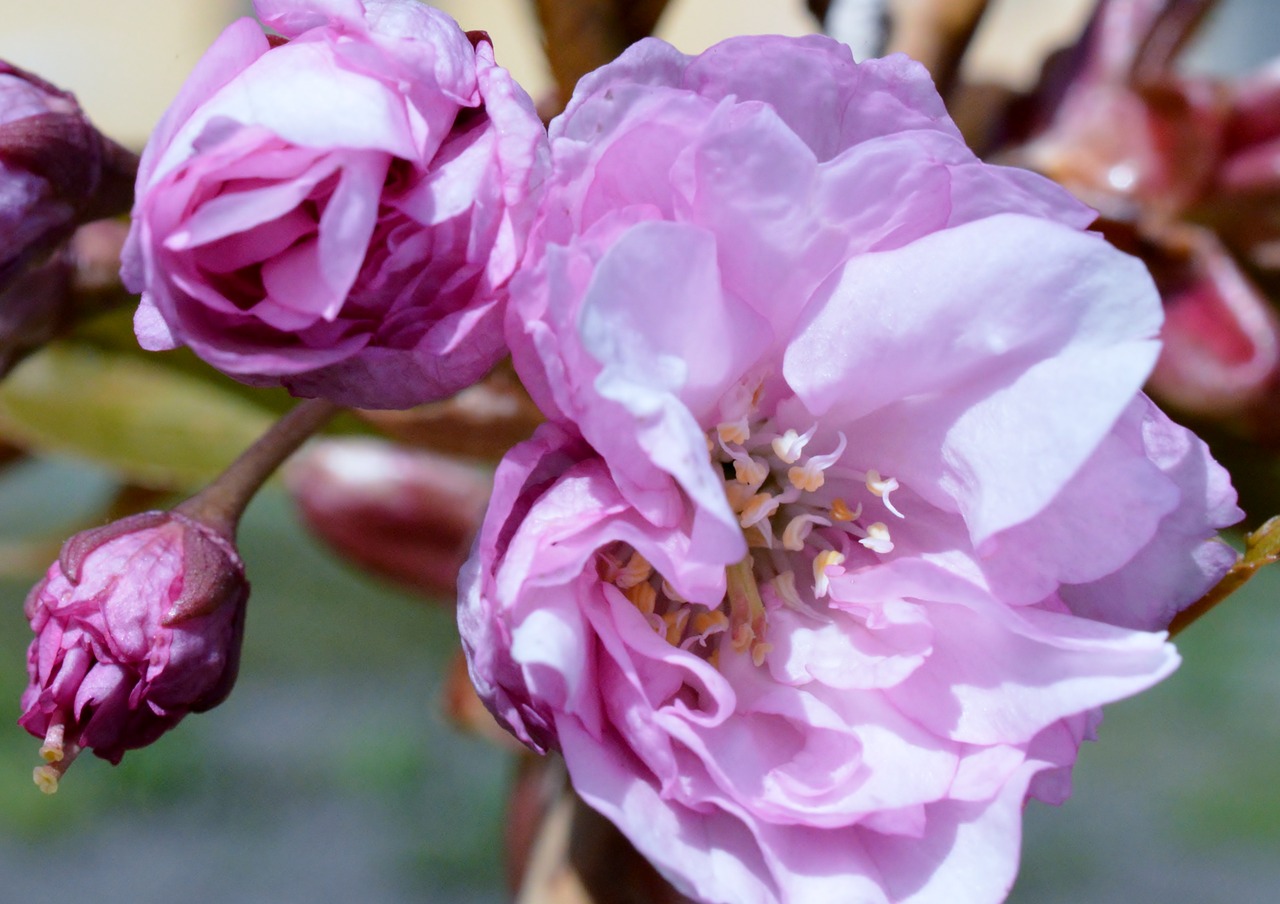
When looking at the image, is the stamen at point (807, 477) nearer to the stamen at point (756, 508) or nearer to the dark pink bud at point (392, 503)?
the stamen at point (756, 508)

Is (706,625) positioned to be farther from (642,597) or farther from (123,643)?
(123,643)

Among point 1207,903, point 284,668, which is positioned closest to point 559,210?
point 1207,903

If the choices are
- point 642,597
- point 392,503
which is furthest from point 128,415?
point 642,597

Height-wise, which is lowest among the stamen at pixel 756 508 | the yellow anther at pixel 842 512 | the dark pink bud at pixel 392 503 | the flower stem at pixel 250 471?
the dark pink bud at pixel 392 503

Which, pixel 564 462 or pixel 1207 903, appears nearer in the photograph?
pixel 564 462

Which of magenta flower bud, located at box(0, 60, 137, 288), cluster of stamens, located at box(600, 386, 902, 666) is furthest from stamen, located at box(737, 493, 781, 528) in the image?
magenta flower bud, located at box(0, 60, 137, 288)

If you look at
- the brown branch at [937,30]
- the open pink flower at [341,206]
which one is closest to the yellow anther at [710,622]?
the open pink flower at [341,206]

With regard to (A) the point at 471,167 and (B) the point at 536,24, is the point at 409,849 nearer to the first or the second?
(B) the point at 536,24

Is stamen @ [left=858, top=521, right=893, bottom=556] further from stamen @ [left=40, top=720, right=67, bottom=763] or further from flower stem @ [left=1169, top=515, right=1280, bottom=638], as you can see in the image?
stamen @ [left=40, top=720, right=67, bottom=763]
